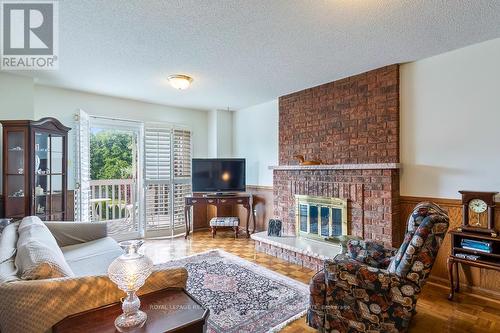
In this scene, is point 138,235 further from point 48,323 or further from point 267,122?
point 48,323

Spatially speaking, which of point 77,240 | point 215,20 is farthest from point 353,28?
point 77,240

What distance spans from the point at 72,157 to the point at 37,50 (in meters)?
1.82

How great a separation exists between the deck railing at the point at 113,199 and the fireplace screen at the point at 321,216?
3.09 metres

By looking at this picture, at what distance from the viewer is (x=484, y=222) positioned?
2.58 metres

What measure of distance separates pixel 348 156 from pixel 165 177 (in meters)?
3.31

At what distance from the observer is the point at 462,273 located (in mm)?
2732

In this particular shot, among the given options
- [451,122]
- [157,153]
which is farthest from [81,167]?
[451,122]

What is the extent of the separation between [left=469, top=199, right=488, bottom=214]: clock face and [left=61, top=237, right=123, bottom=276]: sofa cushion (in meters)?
3.41

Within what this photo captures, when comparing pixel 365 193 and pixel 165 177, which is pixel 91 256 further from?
pixel 365 193

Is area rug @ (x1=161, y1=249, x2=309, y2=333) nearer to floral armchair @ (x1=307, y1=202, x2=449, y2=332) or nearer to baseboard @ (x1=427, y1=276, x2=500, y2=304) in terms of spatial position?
floral armchair @ (x1=307, y1=202, x2=449, y2=332)

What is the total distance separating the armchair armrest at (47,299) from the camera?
1.17m

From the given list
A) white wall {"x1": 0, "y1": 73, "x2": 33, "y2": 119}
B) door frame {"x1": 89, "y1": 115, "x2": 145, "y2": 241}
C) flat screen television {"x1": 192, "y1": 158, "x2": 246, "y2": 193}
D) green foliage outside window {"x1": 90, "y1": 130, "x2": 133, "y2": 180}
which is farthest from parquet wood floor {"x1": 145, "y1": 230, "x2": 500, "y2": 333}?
white wall {"x1": 0, "y1": 73, "x2": 33, "y2": 119}

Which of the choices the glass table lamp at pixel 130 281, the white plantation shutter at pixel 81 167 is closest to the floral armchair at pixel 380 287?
the glass table lamp at pixel 130 281

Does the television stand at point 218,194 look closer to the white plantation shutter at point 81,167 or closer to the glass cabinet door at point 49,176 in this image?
the white plantation shutter at point 81,167
